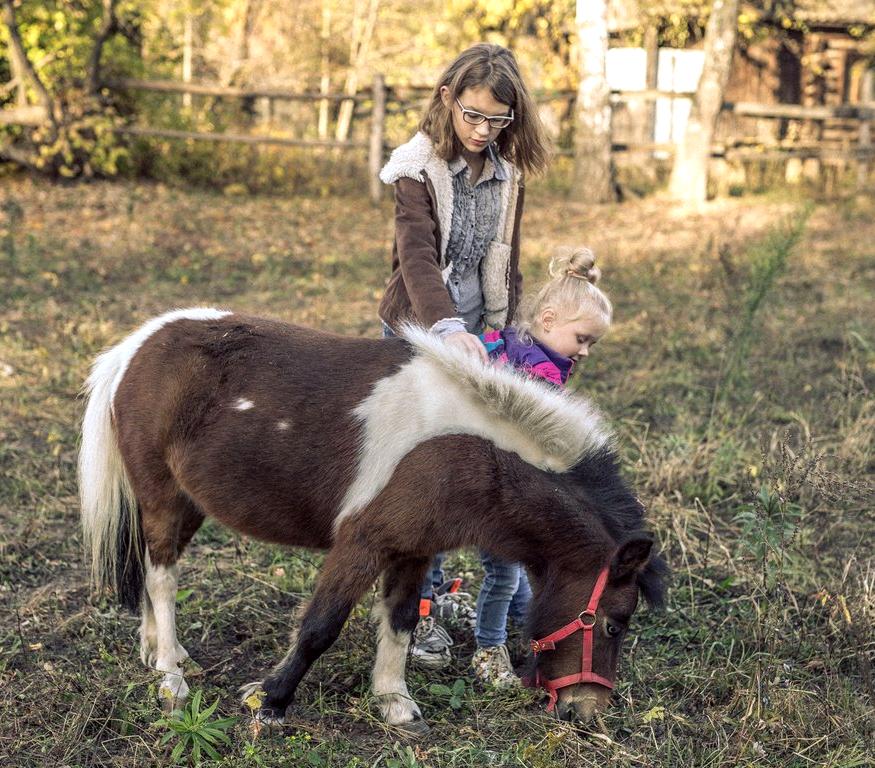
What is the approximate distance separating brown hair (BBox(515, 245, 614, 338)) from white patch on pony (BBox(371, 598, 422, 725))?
42.7 inches

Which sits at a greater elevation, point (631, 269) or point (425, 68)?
point (425, 68)

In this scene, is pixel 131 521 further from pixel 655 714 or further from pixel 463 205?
pixel 655 714

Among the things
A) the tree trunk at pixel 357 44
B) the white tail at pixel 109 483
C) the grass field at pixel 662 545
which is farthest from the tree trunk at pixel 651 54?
the white tail at pixel 109 483

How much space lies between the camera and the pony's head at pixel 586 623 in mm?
2906

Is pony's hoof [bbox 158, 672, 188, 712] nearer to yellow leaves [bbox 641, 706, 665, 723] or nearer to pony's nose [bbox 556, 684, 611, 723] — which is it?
pony's nose [bbox 556, 684, 611, 723]

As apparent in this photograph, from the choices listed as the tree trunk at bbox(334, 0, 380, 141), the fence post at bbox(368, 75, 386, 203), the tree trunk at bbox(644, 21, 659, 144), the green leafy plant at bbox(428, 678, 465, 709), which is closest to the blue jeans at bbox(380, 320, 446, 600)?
the green leafy plant at bbox(428, 678, 465, 709)

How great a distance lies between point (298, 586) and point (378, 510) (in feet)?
4.19

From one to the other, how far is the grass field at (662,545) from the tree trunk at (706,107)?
467 cm

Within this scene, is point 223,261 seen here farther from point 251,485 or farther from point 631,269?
point 251,485

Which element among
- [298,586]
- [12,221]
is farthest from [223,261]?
[298,586]

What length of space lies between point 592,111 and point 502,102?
10.8 metres

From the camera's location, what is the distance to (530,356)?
3.37m

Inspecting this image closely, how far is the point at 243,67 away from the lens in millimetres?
18266

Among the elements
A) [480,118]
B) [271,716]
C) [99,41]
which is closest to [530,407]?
[480,118]
